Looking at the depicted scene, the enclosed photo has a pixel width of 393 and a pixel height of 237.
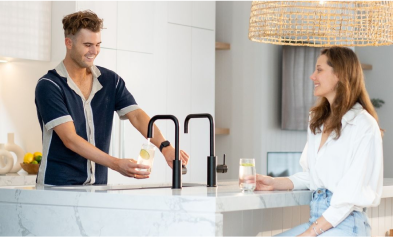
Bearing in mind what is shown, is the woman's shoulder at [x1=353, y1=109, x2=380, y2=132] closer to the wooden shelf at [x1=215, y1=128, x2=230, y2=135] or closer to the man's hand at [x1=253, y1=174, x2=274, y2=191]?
the man's hand at [x1=253, y1=174, x2=274, y2=191]

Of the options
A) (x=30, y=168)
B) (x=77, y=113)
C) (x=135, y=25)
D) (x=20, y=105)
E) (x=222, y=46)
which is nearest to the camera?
(x=77, y=113)

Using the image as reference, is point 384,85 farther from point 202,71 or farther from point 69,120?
point 69,120

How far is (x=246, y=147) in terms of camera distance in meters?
5.80

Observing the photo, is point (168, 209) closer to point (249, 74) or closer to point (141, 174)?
point (141, 174)

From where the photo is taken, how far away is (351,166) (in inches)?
92.3

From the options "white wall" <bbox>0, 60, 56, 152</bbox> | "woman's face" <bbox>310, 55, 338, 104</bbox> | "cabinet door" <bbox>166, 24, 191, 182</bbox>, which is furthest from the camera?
"cabinet door" <bbox>166, 24, 191, 182</bbox>

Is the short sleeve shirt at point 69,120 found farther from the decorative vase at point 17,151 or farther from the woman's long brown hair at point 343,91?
the decorative vase at point 17,151

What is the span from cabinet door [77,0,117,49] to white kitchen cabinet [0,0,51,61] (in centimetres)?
32

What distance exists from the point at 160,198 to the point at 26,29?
7.85 ft

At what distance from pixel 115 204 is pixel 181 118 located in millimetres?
2782

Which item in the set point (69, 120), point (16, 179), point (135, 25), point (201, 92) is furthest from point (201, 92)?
point (69, 120)

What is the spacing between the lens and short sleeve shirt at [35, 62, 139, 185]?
270cm

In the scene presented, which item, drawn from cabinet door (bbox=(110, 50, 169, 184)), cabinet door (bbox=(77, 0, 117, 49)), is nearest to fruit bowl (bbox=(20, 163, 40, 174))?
cabinet door (bbox=(110, 50, 169, 184))

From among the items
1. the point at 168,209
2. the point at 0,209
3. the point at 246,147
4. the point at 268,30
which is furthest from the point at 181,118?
the point at 168,209
